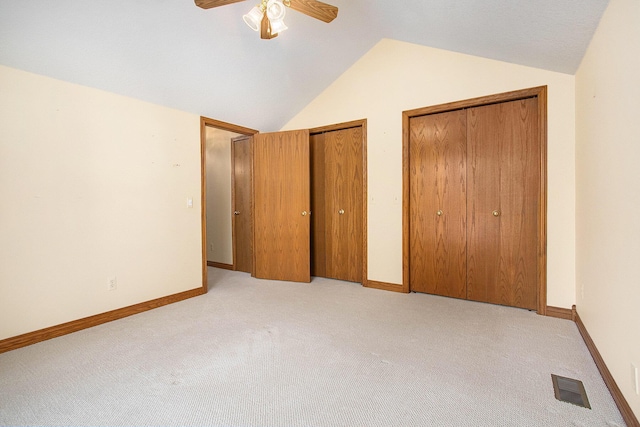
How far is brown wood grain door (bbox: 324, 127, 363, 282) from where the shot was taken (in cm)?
381

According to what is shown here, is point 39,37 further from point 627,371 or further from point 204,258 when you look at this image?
point 627,371

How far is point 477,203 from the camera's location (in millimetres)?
3047

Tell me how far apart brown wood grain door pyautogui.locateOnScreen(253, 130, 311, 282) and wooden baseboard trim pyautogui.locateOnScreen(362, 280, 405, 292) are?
2.49 feet

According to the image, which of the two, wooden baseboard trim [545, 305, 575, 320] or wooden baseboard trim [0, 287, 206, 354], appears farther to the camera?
wooden baseboard trim [545, 305, 575, 320]

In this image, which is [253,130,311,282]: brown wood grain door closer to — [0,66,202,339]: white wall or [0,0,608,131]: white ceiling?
[0,0,608,131]: white ceiling

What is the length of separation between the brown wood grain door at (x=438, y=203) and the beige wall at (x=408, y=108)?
0.54 feet

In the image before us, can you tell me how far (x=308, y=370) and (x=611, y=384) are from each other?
1612 mm

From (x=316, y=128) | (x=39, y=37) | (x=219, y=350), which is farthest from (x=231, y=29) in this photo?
(x=219, y=350)

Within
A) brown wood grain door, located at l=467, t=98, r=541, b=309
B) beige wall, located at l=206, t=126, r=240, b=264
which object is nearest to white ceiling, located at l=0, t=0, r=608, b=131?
brown wood grain door, located at l=467, t=98, r=541, b=309

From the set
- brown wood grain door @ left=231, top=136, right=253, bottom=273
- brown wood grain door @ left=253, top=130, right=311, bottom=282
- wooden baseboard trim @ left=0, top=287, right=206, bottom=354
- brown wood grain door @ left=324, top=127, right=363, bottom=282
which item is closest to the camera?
wooden baseboard trim @ left=0, top=287, right=206, bottom=354

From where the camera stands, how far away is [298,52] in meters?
3.14

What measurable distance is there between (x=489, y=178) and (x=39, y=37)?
3.77 metres

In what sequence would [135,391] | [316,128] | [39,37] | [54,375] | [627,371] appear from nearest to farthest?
[627,371] < [135,391] < [54,375] < [39,37] < [316,128]

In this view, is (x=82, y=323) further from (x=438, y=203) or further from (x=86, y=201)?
(x=438, y=203)
